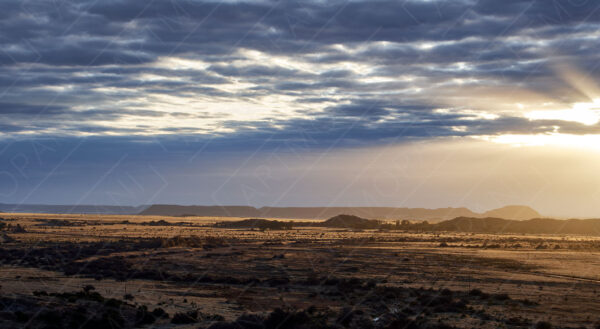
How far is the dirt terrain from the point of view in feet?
78.9

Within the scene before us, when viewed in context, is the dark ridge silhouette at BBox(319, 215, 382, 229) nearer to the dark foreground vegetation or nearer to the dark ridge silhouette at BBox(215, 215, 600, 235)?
the dark ridge silhouette at BBox(215, 215, 600, 235)

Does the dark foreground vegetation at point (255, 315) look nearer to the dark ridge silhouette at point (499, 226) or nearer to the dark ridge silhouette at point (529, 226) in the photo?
the dark ridge silhouette at point (499, 226)

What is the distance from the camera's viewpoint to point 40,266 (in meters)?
47.7

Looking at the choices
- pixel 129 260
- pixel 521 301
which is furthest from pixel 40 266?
pixel 521 301

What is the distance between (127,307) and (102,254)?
36.8 m

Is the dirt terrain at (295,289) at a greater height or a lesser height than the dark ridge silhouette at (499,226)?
lesser

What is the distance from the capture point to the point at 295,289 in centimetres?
3731

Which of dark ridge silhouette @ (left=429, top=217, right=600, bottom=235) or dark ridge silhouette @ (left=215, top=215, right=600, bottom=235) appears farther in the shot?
dark ridge silhouette @ (left=215, top=215, right=600, bottom=235)

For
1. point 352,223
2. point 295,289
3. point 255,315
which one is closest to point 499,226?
point 352,223

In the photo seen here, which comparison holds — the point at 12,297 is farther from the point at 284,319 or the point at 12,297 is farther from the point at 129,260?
the point at 129,260

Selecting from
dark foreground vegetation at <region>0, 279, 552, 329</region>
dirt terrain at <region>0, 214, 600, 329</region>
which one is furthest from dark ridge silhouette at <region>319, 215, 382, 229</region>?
dark foreground vegetation at <region>0, 279, 552, 329</region>

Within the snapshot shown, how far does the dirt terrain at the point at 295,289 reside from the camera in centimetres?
2406

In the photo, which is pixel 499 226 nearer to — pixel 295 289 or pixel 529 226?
pixel 529 226

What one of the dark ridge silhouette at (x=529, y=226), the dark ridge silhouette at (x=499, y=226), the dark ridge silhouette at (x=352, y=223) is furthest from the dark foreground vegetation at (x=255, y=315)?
the dark ridge silhouette at (x=352, y=223)
